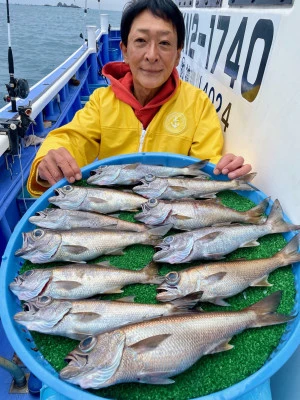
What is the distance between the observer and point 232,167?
2.09 m

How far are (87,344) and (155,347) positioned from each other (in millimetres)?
242

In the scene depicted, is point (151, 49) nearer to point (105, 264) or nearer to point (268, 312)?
point (105, 264)

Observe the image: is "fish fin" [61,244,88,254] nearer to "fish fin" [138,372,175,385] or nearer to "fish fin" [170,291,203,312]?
"fish fin" [170,291,203,312]

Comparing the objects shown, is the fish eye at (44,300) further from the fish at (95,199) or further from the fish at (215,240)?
the fish at (95,199)

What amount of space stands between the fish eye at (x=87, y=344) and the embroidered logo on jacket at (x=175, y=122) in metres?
1.70

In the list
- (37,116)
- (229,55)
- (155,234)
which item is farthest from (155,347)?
(37,116)

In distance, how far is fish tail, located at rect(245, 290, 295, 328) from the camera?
1.32 m

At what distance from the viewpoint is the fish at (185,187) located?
197 centimetres

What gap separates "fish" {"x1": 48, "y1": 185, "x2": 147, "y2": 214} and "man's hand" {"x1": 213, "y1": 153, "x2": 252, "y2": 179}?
552 mm

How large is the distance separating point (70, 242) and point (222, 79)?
1945mm

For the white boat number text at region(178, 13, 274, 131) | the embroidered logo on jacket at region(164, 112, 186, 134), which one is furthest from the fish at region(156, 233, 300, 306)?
the embroidered logo on jacket at region(164, 112, 186, 134)

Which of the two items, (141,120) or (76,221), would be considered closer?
(76,221)

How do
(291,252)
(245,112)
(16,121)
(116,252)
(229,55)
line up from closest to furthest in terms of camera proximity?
(291,252)
(116,252)
(245,112)
(229,55)
(16,121)

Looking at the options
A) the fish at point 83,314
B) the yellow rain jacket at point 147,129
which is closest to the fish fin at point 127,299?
the fish at point 83,314
